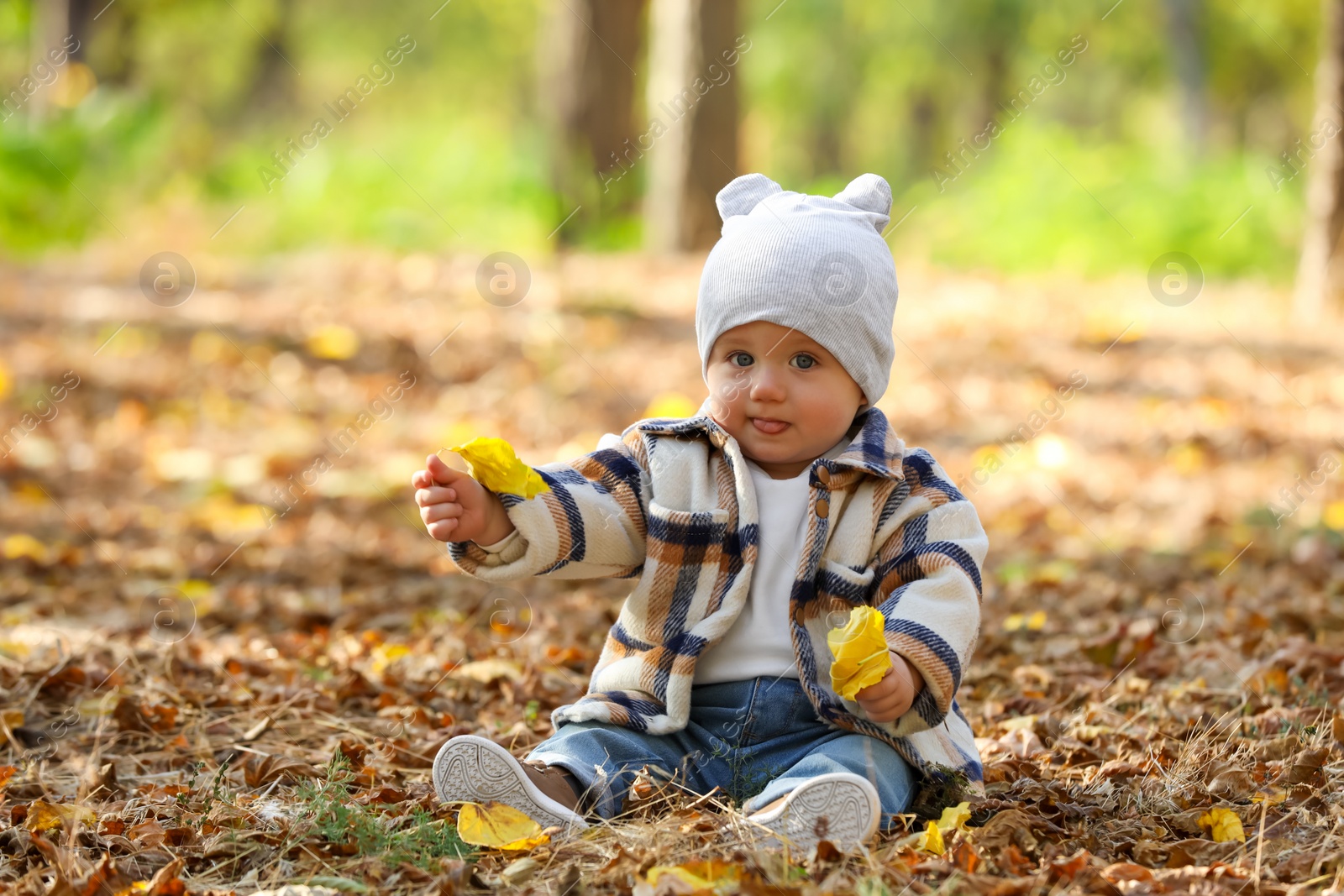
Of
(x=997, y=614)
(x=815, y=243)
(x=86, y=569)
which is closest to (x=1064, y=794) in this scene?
(x=815, y=243)

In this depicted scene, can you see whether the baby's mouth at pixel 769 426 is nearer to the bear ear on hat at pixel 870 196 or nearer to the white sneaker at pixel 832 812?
the bear ear on hat at pixel 870 196

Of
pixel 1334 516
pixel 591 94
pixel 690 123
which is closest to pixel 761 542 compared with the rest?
pixel 1334 516

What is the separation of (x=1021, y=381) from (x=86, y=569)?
5.03 metres

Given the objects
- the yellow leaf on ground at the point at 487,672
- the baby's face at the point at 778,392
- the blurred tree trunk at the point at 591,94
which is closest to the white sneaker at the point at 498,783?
the baby's face at the point at 778,392

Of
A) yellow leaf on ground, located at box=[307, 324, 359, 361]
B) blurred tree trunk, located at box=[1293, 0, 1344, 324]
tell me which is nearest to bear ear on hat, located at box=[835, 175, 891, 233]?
yellow leaf on ground, located at box=[307, 324, 359, 361]

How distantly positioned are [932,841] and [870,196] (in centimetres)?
125

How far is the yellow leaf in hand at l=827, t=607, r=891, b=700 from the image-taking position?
2.03 m

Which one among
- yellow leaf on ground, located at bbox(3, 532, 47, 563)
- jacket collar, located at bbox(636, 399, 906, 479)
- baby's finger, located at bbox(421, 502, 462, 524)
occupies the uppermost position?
jacket collar, located at bbox(636, 399, 906, 479)

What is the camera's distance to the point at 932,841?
2.06m

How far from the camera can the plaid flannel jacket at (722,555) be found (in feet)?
7.39

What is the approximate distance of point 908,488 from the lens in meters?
2.38

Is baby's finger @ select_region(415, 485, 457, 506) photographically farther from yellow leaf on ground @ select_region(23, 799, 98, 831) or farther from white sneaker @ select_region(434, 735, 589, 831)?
yellow leaf on ground @ select_region(23, 799, 98, 831)

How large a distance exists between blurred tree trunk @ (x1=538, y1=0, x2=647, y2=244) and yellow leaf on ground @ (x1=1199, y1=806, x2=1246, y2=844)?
884cm

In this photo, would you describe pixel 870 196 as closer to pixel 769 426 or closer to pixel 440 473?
pixel 769 426
